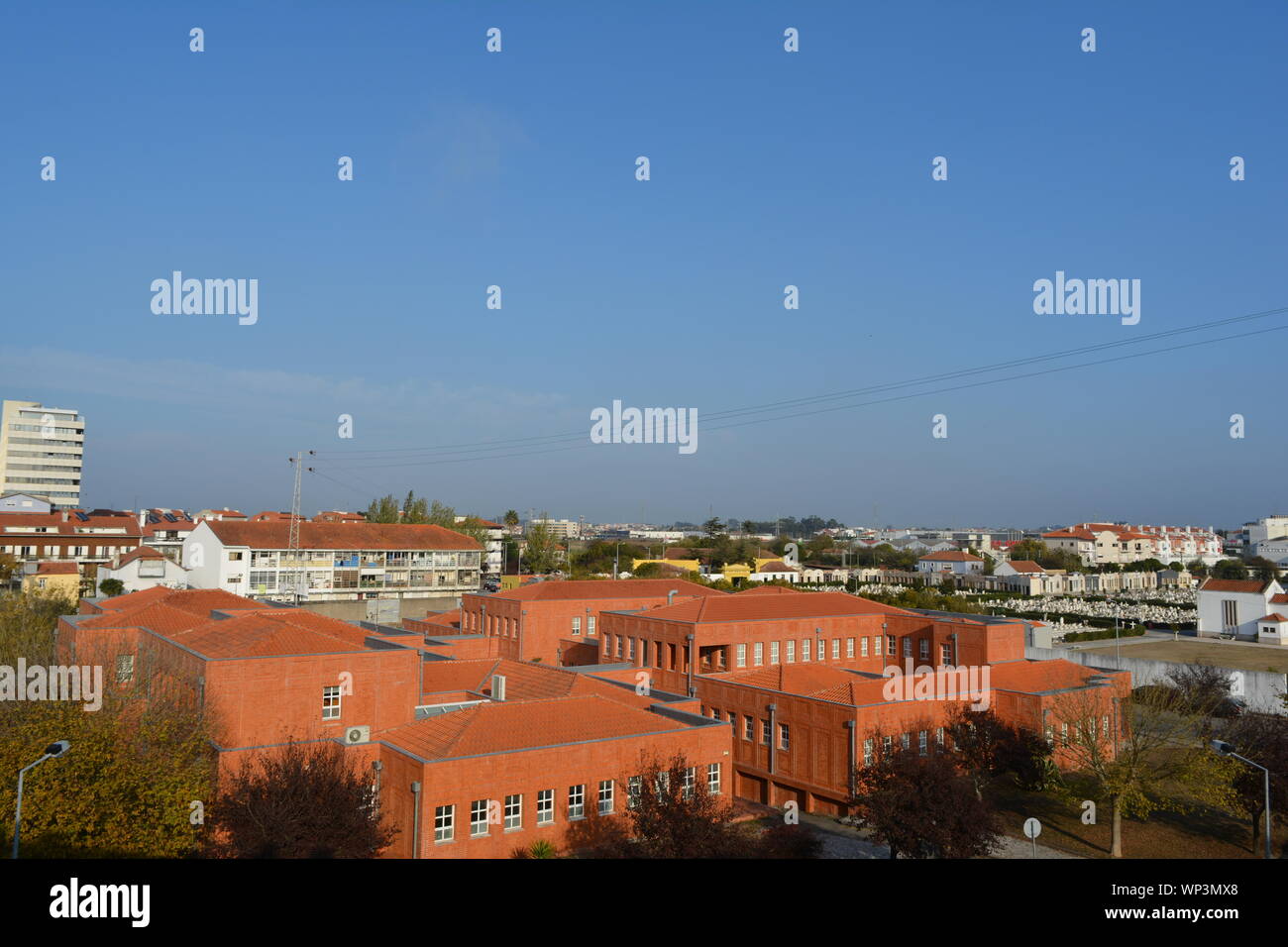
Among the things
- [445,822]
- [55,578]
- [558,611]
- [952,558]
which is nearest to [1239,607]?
[558,611]

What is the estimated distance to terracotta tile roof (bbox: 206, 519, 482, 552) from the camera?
71.7m

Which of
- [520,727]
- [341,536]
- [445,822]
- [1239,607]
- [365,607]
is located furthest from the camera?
[1239,607]

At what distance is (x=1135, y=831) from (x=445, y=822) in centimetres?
2258

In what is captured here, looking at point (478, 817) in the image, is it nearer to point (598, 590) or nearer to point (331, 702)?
point (331, 702)

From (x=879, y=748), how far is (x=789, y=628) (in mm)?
14597

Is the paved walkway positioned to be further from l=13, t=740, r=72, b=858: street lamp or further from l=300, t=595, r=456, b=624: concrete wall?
l=300, t=595, r=456, b=624: concrete wall

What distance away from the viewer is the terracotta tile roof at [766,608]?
41513 mm

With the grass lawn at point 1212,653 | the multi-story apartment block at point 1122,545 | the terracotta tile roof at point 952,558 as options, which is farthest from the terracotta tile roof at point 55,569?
the multi-story apartment block at point 1122,545

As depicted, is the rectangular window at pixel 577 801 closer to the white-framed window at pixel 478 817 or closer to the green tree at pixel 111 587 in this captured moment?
the white-framed window at pixel 478 817

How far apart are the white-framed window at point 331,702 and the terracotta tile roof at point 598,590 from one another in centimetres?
2280

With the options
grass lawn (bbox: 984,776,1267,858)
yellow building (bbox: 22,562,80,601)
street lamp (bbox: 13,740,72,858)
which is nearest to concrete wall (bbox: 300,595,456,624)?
yellow building (bbox: 22,562,80,601)

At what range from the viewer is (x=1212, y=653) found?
67125 mm
